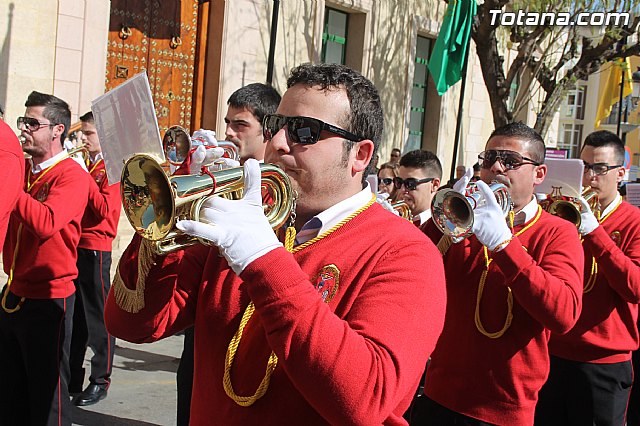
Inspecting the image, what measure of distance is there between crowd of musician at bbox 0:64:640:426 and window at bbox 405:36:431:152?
34.9 feet

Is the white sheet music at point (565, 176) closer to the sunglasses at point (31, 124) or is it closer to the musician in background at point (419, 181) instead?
the musician in background at point (419, 181)

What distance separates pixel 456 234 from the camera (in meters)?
3.58

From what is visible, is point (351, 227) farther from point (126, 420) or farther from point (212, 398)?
point (126, 420)

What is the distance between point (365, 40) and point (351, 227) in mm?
12672

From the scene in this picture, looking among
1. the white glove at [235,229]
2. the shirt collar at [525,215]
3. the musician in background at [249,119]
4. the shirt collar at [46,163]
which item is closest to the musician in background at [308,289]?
the white glove at [235,229]

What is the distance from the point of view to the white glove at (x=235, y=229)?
6.09ft

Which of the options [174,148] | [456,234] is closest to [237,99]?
[174,148]

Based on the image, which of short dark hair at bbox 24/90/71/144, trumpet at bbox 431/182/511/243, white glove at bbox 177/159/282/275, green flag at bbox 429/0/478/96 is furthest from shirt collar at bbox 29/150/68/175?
green flag at bbox 429/0/478/96

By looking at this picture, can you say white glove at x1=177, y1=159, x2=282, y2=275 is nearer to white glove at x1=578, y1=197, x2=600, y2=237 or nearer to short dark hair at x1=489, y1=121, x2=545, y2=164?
short dark hair at x1=489, y1=121, x2=545, y2=164

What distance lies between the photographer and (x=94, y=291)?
613 centimetres

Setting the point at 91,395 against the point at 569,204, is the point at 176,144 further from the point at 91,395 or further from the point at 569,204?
the point at 91,395

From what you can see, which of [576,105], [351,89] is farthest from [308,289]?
[576,105]

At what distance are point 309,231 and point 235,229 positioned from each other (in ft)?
1.36

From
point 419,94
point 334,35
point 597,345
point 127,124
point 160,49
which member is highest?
point 334,35
